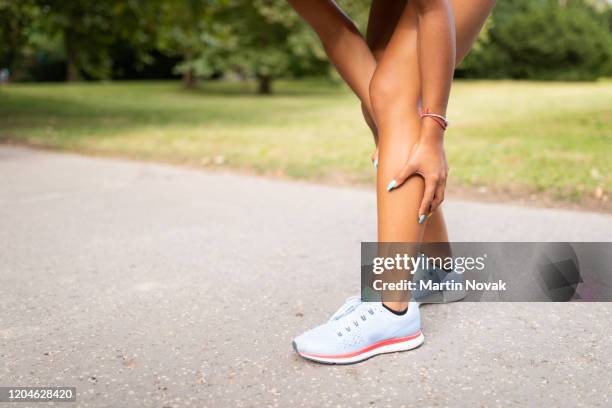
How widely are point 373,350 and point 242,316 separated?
0.53 meters

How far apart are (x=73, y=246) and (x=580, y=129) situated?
7005 mm

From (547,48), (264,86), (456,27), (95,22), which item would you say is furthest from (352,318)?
(547,48)

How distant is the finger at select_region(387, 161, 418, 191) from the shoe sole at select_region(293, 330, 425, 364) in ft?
1.50

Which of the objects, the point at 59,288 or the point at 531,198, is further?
the point at 531,198

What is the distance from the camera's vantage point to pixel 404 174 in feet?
5.57

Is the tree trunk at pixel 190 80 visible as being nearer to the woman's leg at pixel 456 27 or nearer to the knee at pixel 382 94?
the woman's leg at pixel 456 27

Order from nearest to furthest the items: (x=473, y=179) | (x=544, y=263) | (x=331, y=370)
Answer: (x=331, y=370), (x=544, y=263), (x=473, y=179)

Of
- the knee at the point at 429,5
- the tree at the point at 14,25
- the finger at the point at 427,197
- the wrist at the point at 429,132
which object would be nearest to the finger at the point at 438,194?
the finger at the point at 427,197

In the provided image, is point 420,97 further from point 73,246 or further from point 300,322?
point 73,246

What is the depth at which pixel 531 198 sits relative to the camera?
160 inches

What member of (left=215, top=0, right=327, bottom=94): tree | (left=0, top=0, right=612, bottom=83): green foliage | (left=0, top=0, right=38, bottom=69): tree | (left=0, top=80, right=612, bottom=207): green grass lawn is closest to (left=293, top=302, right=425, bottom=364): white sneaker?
(left=0, top=80, right=612, bottom=207): green grass lawn

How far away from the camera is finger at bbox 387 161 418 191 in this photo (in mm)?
1695

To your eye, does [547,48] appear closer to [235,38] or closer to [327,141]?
[235,38]

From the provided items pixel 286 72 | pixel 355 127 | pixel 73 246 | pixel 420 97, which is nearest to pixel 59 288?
pixel 73 246
